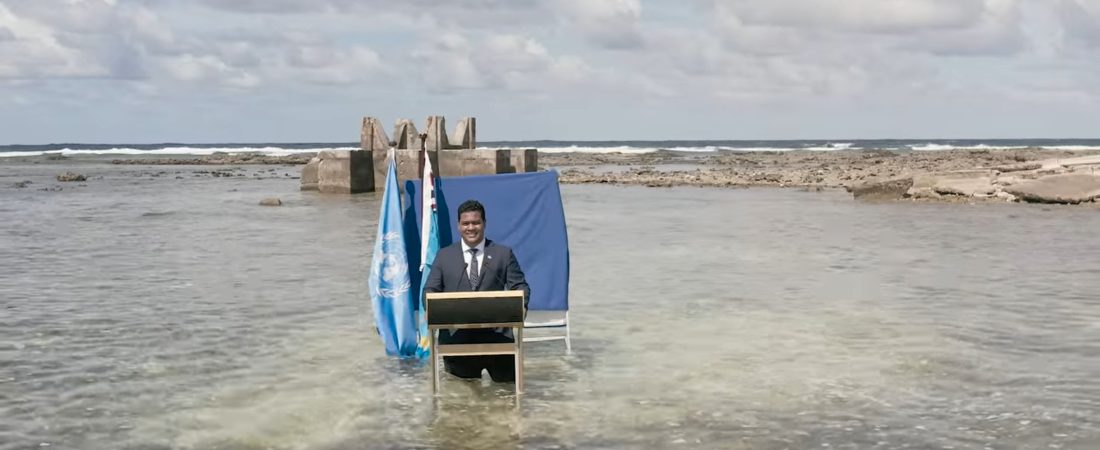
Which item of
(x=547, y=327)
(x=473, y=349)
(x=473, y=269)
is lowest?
(x=547, y=327)

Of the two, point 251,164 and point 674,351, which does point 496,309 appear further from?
point 251,164

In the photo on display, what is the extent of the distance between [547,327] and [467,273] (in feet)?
5.97

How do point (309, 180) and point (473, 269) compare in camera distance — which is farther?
point (309, 180)

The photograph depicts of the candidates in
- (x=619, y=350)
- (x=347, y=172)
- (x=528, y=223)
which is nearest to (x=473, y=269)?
(x=528, y=223)

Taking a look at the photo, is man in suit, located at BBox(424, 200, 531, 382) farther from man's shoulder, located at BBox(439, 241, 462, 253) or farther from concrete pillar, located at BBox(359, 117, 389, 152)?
concrete pillar, located at BBox(359, 117, 389, 152)

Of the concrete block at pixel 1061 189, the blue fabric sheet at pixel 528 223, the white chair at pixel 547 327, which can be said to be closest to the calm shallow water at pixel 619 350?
the white chair at pixel 547 327

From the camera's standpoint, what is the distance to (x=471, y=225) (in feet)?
25.5

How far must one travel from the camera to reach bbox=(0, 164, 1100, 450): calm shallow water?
23.2 ft

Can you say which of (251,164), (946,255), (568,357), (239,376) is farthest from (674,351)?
(251,164)

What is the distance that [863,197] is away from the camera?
95.1 ft

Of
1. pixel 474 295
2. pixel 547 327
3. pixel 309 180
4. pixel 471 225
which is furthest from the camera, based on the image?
pixel 309 180

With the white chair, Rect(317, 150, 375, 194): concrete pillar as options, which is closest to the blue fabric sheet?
the white chair

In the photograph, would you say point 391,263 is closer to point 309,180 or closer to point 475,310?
A: point 475,310

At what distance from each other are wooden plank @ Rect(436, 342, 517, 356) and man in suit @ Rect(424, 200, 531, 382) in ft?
0.64
